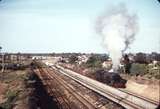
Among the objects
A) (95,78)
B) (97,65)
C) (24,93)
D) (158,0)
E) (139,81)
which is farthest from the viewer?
(95,78)

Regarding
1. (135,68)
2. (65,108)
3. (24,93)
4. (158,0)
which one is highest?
(158,0)

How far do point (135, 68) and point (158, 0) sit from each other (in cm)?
704

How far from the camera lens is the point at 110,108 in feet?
50.1

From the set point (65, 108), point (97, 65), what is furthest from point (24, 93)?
point (97, 65)

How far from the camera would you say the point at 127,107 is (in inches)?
542

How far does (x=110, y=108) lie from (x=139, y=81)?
4.25 meters

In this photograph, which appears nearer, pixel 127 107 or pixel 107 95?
pixel 127 107

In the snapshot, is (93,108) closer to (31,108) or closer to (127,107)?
(127,107)

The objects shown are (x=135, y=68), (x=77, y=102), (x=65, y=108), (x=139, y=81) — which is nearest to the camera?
(x=139, y=81)

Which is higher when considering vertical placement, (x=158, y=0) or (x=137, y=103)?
(x=158, y=0)

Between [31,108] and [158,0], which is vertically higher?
[158,0]

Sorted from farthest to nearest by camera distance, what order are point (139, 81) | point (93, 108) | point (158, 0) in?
point (93, 108) < point (139, 81) < point (158, 0)

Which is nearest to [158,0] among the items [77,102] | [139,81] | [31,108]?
[139,81]

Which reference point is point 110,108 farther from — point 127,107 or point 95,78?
point 95,78
